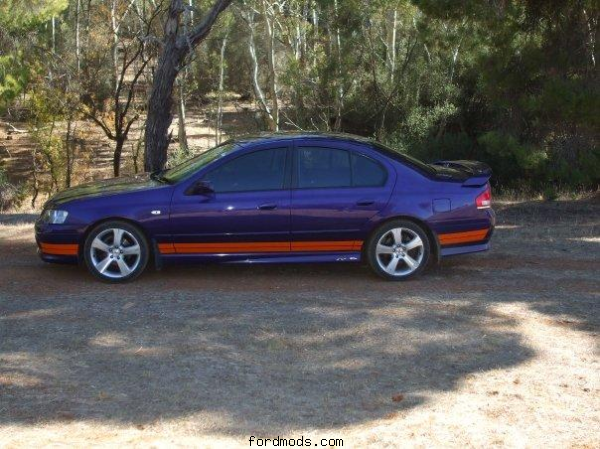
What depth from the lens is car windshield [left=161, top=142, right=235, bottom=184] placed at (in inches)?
354

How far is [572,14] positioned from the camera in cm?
1471

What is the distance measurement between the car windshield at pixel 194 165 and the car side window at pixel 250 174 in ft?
0.66

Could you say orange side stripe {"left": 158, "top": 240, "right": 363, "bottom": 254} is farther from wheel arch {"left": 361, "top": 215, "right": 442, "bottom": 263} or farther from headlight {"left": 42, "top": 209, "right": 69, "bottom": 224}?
headlight {"left": 42, "top": 209, "right": 69, "bottom": 224}

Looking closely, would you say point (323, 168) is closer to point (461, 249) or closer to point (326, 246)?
point (326, 246)

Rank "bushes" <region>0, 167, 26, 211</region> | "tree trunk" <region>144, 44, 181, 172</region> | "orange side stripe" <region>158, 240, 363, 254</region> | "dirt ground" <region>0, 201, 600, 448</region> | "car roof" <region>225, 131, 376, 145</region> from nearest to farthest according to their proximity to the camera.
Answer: "dirt ground" <region>0, 201, 600, 448</region>
"orange side stripe" <region>158, 240, 363, 254</region>
"car roof" <region>225, 131, 376, 145</region>
"tree trunk" <region>144, 44, 181, 172</region>
"bushes" <region>0, 167, 26, 211</region>

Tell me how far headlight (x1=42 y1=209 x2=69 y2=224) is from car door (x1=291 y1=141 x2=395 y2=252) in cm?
226

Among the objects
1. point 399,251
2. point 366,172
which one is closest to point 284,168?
point 366,172

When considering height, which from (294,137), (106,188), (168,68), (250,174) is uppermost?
(168,68)

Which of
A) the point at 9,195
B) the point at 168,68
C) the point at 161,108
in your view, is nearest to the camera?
the point at 168,68

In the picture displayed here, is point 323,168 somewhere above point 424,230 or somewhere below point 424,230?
above

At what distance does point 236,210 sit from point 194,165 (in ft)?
2.82

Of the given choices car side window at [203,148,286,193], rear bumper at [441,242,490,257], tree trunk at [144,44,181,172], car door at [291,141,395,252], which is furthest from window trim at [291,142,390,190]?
tree trunk at [144,44,181,172]

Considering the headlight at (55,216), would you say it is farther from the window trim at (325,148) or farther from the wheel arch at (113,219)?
the window trim at (325,148)

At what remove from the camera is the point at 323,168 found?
8.98 meters
